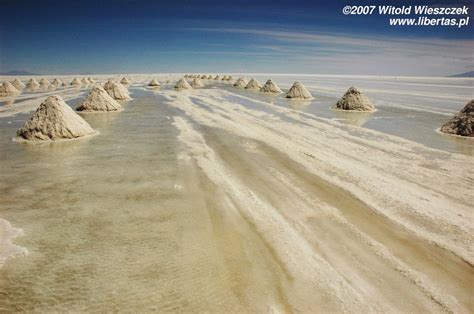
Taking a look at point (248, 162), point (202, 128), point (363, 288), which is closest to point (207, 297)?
point (363, 288)

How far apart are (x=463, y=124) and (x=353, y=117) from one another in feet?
19.9

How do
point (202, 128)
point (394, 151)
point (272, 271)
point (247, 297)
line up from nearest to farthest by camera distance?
point (247, 297) < point (272, 271) < point (394, 151) < point (202, 128)

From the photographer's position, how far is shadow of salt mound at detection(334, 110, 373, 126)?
1762 cm

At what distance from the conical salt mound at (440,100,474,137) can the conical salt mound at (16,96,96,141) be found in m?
15.3

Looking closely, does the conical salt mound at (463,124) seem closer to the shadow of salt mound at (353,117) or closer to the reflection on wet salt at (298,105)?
the shadow of salt mound at (353,117)

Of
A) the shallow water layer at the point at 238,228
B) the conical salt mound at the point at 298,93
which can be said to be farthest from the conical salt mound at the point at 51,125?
the conical salt mound at the point at 298,93

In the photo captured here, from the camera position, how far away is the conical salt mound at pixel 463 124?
46.1ft

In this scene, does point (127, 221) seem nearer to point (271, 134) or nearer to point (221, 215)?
point (221, 215)

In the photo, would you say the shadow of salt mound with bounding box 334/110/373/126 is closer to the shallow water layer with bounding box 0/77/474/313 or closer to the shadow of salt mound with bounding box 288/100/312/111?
the shadow of salt mound with bounding box 288/100/312/111

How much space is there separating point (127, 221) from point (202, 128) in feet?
30.5

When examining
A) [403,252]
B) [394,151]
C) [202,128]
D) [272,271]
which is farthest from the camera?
[202,128]

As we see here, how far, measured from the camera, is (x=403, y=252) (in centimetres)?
509

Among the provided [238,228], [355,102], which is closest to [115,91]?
[355,102]

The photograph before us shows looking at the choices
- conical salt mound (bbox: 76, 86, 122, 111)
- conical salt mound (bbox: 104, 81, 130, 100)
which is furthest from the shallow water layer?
conical salt mound (bbox: 104, 81, 130, 100)
